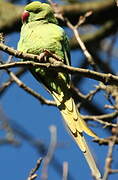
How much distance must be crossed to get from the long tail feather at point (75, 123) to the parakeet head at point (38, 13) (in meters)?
0.78

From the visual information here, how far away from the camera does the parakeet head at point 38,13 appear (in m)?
4.54

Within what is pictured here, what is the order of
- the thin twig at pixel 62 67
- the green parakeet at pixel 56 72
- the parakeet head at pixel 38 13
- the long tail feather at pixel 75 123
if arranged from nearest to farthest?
the thin twig at pixel 62 67 → the long tail feather at pixel 75 123 → the green parakeet at pixel 56 72 → the parakeet head at pixel 38 13

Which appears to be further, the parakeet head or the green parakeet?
the parakeet head

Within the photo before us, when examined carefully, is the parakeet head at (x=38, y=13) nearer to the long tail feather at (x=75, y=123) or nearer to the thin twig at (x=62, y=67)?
the long tail feather at (x=75, y=123)

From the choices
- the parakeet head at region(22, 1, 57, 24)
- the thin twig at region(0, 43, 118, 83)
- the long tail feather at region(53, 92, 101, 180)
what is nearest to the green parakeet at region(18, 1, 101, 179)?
the long tail feather at region(53, 92, 101, 180)

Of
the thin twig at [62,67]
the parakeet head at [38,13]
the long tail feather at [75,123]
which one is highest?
the parakeet head at [38,13]

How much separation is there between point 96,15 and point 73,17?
0.29 meters

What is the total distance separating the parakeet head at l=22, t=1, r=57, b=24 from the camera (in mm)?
4539

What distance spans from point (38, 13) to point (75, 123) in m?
1.18

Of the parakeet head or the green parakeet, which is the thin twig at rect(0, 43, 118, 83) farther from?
the parakeet head

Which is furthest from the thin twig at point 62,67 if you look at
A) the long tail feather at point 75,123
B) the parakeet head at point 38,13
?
the parakeet head at point 38,13

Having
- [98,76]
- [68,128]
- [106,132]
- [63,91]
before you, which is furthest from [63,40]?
[106,132]

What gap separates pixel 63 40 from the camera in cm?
421

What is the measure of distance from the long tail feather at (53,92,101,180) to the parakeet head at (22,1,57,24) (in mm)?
780
